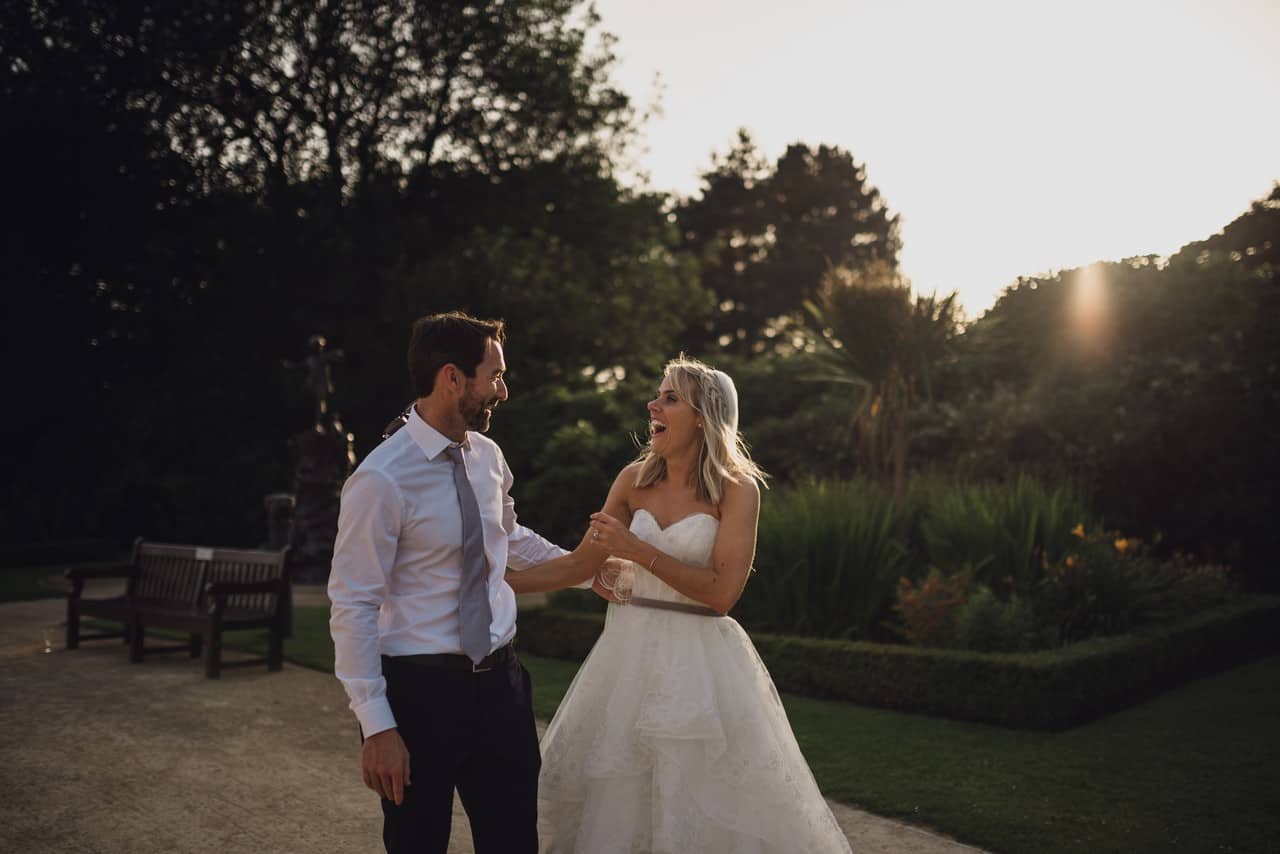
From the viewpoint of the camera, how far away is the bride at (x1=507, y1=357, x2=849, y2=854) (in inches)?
144

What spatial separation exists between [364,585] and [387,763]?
0.48 metres

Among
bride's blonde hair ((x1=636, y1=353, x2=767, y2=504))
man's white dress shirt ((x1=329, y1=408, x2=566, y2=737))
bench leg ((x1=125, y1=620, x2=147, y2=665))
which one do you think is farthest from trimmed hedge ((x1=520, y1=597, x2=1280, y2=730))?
man's white dress shirt ((x1=329, y1=408, x2=566, y2=737))

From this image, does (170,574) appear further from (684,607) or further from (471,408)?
(471,408)

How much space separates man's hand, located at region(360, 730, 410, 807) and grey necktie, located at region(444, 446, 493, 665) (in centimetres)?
32

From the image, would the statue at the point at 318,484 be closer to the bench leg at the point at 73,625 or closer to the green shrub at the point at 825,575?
the bench leg at the point at 73,625

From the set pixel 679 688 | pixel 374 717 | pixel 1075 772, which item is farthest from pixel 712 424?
pixel 1075 772

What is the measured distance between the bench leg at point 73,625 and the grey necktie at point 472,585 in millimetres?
9021

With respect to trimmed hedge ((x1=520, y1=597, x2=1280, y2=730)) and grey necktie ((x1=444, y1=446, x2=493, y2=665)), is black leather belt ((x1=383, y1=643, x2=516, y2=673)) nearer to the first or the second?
grey necktie ((x1=444, y1=446, x2=493, y2=665))

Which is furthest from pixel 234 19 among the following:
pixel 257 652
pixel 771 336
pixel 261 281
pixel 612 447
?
pixel 771 336

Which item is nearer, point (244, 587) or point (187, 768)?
point (187, 768)

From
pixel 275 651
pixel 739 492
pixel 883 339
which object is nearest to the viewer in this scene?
pixel 739 492

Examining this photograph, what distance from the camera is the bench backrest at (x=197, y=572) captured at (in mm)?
9711

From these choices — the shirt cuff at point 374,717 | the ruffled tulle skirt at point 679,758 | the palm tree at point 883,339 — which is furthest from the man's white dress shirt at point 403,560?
the palm tree at point 883,339

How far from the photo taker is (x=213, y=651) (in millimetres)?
8820
